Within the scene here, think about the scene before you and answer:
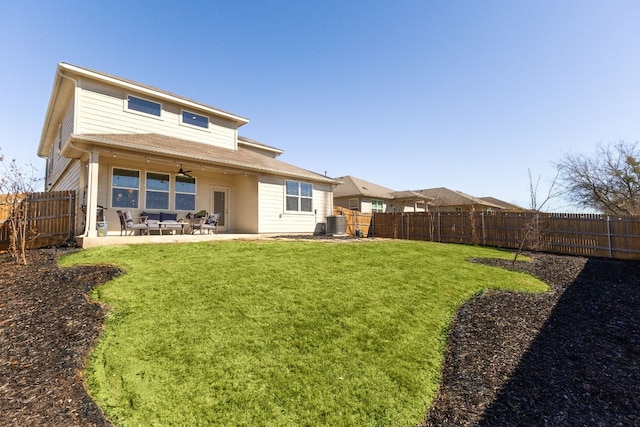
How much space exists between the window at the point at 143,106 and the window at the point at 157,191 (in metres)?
2.72

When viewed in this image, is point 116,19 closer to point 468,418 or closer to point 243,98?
point 243,98

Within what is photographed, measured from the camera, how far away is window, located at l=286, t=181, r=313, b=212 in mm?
13570

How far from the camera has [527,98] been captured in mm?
12242

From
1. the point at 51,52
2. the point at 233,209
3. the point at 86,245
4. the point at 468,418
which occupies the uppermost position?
the point at 51,52

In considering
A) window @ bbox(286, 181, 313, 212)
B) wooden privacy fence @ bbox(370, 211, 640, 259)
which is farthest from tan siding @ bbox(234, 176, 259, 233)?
wooden privacy fence @ bbox(370, 211, 640, 259)

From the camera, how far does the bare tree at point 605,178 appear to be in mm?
21391

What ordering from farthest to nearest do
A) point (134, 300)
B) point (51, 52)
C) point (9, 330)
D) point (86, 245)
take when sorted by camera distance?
point (51, 52), point (86, 245), point (134, 300), point (9, 330)

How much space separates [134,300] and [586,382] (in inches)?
228

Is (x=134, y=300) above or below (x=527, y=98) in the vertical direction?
below

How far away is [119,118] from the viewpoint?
35.7 feet

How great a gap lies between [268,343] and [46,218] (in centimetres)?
920

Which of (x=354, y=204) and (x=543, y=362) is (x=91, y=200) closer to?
(x=543, y=362)

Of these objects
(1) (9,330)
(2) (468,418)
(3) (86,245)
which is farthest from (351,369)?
(3) (86,245)

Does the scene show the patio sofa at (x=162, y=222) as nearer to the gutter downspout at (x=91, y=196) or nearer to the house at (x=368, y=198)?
the gutter downspout at (x=91, y=196)
